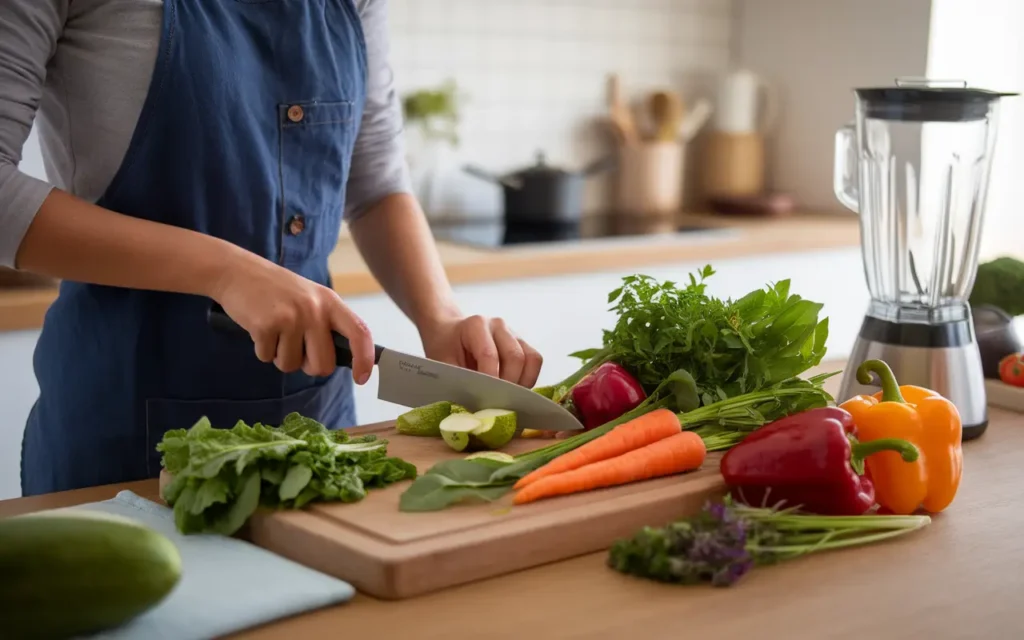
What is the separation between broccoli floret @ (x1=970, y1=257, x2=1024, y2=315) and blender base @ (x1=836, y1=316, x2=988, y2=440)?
311mm

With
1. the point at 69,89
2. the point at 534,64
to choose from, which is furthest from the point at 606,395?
the point at 534,64

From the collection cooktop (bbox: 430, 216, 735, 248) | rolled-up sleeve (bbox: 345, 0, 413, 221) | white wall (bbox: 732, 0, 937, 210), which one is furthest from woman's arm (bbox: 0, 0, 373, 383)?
white wall (bbox: 732, 0, 937, 210)

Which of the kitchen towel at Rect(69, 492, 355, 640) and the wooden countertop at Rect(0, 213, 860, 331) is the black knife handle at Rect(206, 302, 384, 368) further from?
the wooden countertop at Rect(0, 213, 860, 331)

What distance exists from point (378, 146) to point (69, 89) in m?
0.47

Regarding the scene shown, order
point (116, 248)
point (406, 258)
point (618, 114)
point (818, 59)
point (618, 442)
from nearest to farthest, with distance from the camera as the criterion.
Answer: point (618, 442), point (116, 248), point (406, 258), point (618, 114), point (818, 59)

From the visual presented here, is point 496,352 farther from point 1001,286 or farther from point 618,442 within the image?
point 1001,286

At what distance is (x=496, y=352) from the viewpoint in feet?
4.65

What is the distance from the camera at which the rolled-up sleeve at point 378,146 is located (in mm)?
1683

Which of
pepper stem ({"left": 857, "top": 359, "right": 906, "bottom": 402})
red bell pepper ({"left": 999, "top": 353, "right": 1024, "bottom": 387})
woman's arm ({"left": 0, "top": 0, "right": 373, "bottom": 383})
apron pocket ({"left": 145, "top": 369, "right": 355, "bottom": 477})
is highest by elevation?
woman's arm ({"left": 0, "top": 0, "right": 373, "bottom": 383})

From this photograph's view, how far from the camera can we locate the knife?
1290 mm

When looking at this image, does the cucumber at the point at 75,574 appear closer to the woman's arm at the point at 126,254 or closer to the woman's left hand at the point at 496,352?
the woman's arm at the point at 126,254

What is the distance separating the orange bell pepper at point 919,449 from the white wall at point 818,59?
2213 millimetres

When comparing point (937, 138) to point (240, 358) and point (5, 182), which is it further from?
point (5, 182)

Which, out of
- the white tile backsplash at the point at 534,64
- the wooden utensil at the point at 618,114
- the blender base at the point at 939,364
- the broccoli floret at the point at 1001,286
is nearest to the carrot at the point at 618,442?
the blender base at the point at 939,364
